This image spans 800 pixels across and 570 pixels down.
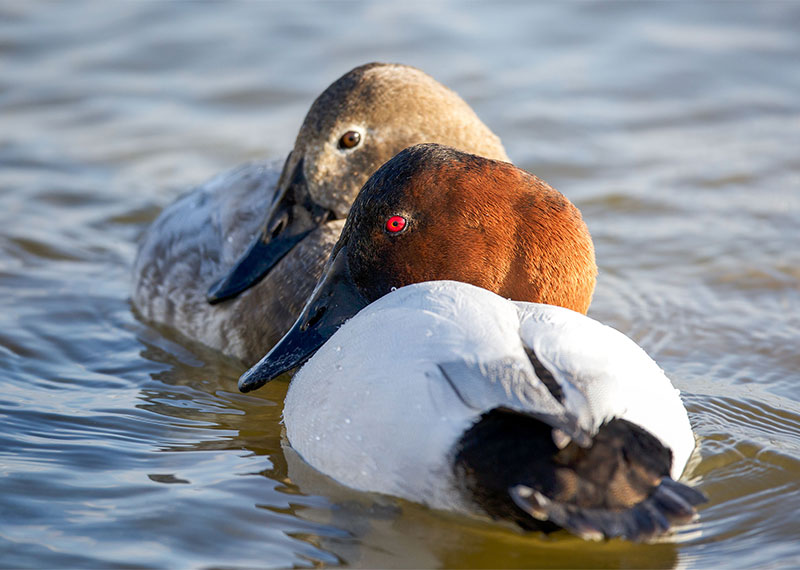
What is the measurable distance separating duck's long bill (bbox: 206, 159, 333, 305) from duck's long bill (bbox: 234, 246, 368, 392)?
3.32 feet

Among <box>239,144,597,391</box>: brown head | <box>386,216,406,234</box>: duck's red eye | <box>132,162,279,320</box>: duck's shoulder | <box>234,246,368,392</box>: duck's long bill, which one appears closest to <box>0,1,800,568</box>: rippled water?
<box>132,162,279,320</box>: duck's shoulder

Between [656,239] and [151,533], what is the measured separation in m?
3.84

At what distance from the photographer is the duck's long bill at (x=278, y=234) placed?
5.30 metres

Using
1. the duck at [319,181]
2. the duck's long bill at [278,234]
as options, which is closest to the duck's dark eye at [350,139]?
the duck at [319,181]

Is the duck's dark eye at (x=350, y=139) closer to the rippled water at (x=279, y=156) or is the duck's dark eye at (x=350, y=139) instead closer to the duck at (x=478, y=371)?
the duck at (x=478, y=371)

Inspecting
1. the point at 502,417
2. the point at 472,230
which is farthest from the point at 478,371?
the point at 472,230

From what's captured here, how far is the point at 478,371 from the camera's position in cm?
333

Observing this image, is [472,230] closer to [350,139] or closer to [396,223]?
[396,223]

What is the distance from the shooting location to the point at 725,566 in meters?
Result: 3.54

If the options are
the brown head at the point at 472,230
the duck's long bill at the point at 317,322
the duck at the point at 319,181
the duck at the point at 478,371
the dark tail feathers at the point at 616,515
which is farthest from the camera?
the duck at the point at 319,181

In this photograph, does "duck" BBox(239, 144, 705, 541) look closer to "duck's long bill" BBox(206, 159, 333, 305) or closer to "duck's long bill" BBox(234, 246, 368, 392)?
"duck's long bill" BBox(234, 246, 368, 392)

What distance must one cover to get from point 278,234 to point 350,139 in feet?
1.81

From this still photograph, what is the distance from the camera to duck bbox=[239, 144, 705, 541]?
3.23m

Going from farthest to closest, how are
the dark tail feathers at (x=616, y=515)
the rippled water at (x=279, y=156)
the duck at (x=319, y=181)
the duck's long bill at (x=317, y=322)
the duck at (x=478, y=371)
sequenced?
the duck at (x=319, y=181), the duck's long bill at (x=317, y=322), the rippled water at (x=279, y=156), the duck at (x=478, y=371), the dark tail feathers at (x=616, y=515)
